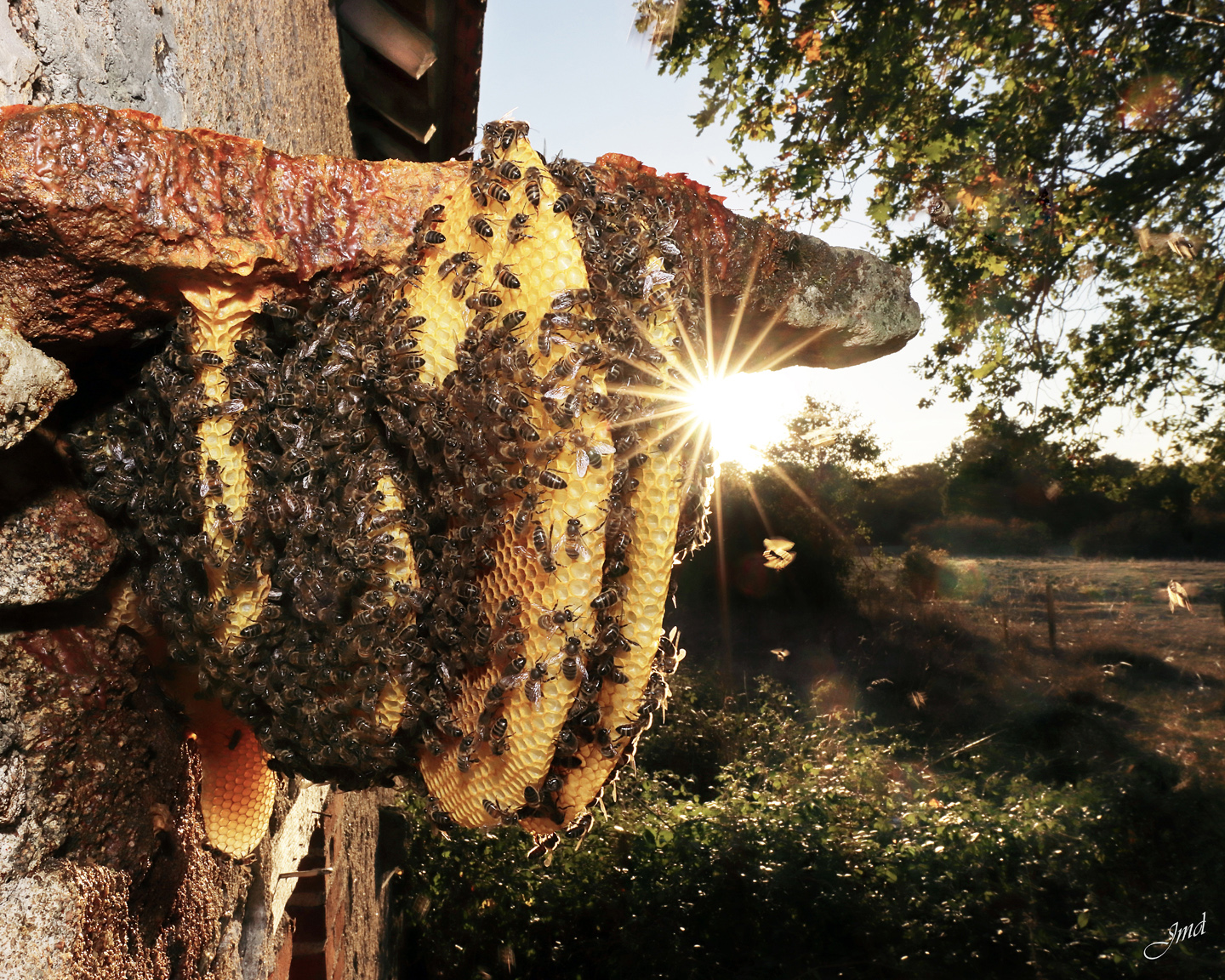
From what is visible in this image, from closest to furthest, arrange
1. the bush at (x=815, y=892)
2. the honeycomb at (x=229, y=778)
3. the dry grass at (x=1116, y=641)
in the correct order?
the honeycomb at (x=229, y=778), the bush at (x=815, y=892), the dry grass at (x=1116, y=641)

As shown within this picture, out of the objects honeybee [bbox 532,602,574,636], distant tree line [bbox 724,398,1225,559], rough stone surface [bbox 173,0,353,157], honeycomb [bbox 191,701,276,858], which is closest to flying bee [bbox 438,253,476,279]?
honeybee [bbox 532,602,574,636]

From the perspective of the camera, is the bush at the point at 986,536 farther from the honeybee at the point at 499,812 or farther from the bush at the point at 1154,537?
the honeybee at the point at 499,812

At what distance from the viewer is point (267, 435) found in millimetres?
1129

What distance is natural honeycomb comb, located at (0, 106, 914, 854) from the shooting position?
3.28 ft

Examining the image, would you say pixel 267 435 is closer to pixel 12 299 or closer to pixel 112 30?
pixel 12 299

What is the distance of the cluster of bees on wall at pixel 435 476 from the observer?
102 centimetres

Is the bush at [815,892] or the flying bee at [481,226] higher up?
the flying bee at [481,226]

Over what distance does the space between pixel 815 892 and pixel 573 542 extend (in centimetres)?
835

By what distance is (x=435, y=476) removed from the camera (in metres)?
1.13

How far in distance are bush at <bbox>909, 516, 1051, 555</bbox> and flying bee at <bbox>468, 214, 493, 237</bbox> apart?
73.6 feet

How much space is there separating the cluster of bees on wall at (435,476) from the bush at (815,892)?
310 inches

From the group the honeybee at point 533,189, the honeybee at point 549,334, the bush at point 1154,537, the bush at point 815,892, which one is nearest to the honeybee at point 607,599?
the honeybee at point 549,334

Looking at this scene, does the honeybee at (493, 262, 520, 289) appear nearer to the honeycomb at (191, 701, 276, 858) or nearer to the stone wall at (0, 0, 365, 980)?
the stone wall at (0, 0, 365, 980)

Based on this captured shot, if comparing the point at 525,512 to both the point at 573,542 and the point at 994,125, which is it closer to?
the point at 573,542
